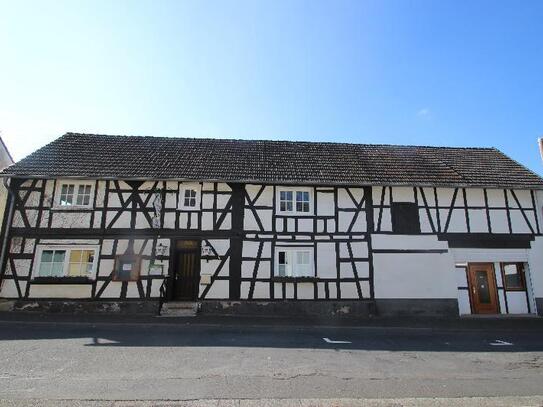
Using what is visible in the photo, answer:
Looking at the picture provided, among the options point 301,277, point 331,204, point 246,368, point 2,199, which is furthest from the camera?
point 2,199

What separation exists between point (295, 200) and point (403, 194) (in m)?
4.25

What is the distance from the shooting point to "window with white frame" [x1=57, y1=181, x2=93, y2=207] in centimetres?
1273

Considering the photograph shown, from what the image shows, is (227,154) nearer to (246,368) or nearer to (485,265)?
(246,368)

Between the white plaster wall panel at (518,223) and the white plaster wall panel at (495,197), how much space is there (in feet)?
1.81

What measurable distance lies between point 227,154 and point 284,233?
4.58 metres

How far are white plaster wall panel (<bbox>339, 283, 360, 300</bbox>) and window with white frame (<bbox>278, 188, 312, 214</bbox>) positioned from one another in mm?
2977

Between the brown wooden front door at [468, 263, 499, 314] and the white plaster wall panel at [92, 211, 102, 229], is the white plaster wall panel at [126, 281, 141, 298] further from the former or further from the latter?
the brown wooden front door at [468, 263, 499, 314]

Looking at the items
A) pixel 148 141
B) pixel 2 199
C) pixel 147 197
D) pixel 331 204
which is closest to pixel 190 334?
pixel 147 197

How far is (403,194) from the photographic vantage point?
13641mm

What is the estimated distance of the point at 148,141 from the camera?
16.0 meters

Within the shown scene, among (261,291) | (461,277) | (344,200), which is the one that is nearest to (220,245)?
(261,291)

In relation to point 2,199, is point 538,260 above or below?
below

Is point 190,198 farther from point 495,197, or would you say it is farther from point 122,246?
point 495,197

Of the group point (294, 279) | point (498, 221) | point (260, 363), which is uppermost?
point (498, 221)
